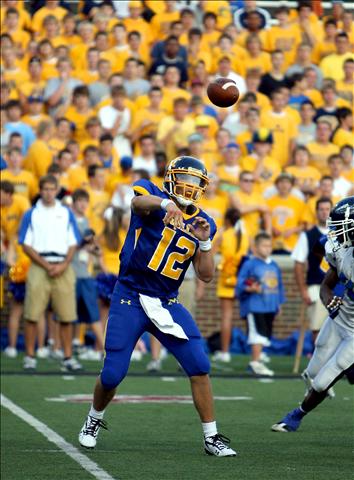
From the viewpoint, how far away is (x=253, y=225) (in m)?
16.2

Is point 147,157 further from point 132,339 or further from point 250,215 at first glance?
point 132,339

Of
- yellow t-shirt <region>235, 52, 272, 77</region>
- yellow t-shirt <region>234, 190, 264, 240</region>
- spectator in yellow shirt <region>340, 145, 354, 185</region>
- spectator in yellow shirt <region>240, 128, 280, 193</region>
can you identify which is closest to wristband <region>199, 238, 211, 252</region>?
yellow t-shirt <region>234, 190, 264, 240</region>

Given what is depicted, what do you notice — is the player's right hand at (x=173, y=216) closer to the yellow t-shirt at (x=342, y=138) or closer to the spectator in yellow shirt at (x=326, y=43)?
the yellow t-shirt at (x=342, y=138)

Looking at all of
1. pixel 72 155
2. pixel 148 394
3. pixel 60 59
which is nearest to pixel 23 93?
pixel 60 59

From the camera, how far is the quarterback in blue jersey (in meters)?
7.92

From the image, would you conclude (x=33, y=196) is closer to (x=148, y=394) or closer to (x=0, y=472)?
(x=148, y=394)

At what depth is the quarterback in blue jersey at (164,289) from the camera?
7.92 meters

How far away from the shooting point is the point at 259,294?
14430 millimetres

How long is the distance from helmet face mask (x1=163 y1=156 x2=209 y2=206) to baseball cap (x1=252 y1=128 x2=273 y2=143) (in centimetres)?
920

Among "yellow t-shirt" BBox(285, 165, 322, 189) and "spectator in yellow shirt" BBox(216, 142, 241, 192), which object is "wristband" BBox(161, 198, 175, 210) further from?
"yellow t-shirt" BBox(285, 165, 322, 189)

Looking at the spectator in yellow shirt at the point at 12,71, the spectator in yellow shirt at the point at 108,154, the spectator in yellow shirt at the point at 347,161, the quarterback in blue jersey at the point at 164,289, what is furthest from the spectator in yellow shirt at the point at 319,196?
the quarterback in blue jersey at the point at 164,289

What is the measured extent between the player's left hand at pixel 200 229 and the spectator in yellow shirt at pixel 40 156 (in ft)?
28.0

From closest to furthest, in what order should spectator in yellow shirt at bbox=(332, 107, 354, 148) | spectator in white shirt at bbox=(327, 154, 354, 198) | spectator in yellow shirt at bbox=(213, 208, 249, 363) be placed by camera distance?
spectator in yellow shirt at bbox=(213, 208, 249, 363)
spectator in white shirt at bbox=(327, 154, 354, 198)
spectator in yellow shirt at bbox=(332, 107, 354, 148)

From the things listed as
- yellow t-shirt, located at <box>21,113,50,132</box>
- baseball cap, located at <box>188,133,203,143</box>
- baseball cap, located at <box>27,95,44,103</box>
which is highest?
baseball cap, located at <box>27,95,44,103</box>
